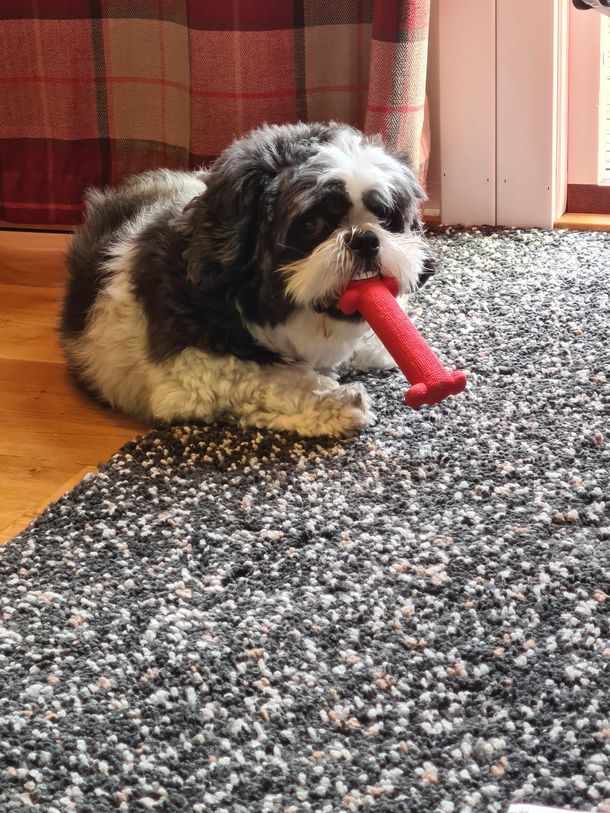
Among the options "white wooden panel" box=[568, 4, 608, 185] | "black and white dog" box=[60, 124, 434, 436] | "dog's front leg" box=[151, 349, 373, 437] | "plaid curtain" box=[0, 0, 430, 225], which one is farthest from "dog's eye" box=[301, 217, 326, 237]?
"white wooden panel" box=[568, 4, 608, 185]

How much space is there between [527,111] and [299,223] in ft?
5.08

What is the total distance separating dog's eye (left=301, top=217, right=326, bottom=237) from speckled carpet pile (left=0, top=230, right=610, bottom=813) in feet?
1.35

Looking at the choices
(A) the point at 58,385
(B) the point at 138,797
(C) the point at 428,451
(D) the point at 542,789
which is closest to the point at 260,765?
(B) the point at 138,797

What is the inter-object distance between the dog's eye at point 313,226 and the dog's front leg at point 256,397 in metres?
0.31

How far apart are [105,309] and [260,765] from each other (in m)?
1.16

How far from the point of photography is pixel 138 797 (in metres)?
0.95

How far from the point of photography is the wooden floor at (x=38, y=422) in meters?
1.64

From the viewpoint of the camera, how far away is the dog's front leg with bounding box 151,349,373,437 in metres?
1.70

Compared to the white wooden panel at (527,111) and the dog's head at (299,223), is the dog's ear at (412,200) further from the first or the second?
the white wooden panel at (527,111)

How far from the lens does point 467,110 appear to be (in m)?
2.83

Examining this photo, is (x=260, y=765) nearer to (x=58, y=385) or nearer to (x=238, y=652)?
(x=238, y=652)

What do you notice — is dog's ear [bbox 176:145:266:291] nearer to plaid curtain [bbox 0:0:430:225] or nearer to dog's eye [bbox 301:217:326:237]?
dog's eye [bbox 301:217:326:237]

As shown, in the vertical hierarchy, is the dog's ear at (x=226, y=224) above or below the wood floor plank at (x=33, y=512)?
above

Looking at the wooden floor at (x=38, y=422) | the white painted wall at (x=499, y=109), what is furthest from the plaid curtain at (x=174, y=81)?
the wooden floor at (x=38, y=422)
